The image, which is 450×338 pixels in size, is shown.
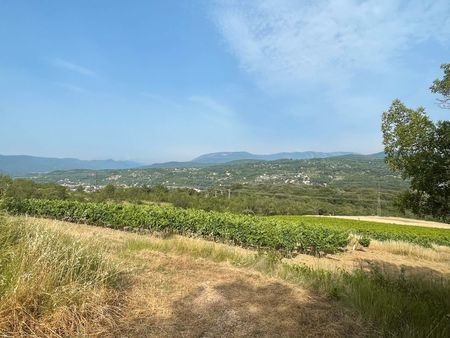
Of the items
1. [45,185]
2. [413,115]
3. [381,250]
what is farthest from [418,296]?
[45,185]

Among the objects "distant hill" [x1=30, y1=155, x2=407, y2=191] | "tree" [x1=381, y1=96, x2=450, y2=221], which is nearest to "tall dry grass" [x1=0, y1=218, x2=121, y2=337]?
"tree" [x1=381, y1=96, x2=450, y2=221]

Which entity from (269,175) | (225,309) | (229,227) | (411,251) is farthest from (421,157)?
(269,175)

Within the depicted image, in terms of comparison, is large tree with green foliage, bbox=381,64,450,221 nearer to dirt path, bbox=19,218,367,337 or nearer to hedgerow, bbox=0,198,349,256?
dirt path, bbox=19,218,367,337

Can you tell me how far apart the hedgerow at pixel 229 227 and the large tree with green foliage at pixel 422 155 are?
31.4 feet

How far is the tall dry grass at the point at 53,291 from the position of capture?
3734 millimetres

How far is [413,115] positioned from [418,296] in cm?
387

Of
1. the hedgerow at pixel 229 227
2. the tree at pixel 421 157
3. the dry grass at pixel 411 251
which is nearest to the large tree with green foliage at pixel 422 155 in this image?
the tree at pixel 421 157

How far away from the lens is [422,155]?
7043 mm

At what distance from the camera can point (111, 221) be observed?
22.6m

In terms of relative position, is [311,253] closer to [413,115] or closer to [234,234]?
[234,234]

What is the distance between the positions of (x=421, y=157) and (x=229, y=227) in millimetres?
12761

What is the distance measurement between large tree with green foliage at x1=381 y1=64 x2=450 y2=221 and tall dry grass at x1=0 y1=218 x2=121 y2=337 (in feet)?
18.7

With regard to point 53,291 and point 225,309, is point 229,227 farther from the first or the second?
point 53,291

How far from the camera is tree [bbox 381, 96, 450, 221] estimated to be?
683cm
